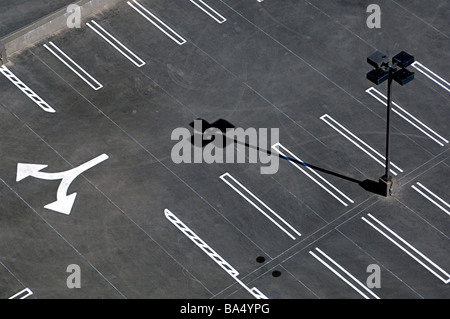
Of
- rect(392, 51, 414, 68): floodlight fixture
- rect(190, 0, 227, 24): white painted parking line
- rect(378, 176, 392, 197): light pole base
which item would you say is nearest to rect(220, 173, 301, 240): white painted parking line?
rect(378, 176, 392, 197): light pole base

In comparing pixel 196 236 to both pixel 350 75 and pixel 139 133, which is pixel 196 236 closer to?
pixel 139 133

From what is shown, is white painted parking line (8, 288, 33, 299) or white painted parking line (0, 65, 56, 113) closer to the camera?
white painted parking line (8, 288, 33, 299)

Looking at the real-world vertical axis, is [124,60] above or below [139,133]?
above

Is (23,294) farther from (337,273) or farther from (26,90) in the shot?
(337,273)

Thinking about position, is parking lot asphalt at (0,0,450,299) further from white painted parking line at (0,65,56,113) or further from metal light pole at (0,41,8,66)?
metal light pole at (0,41,8,66)

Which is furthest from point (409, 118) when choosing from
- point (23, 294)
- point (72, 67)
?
point (23, 294)
